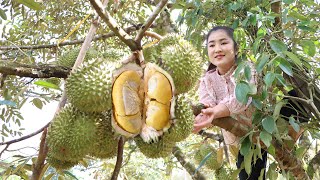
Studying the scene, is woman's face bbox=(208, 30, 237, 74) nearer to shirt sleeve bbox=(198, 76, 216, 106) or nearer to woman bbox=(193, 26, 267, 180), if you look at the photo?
woman bbox=(193, 26, 267, 180)

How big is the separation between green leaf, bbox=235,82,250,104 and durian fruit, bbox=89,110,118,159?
0.34m

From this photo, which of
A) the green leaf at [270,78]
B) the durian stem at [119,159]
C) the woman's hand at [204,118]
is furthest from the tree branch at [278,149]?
the durian stem at [119,159]

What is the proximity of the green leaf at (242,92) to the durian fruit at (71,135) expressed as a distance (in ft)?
1.22

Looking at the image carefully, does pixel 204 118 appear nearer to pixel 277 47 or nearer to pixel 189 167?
pixel 277 47

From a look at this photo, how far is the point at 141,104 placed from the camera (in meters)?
0.97

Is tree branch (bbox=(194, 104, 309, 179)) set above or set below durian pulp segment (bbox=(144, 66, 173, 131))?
below

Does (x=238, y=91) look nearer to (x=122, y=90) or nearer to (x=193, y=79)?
(x=193, y=79)

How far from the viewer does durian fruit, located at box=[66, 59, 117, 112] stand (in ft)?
3.11

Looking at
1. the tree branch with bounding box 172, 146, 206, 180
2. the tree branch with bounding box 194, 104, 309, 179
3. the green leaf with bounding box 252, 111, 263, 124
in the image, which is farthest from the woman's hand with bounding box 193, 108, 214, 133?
the tree branch with bounding box 172, 146, 206, 180

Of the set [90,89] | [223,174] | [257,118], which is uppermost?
[90,89]

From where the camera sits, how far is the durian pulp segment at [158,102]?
92 centimetres

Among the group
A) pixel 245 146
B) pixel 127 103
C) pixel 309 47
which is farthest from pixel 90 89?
pixel 309 47

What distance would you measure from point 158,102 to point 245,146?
376 mm

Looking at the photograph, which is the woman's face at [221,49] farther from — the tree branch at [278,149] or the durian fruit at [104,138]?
the durian fruit at [104,138]
